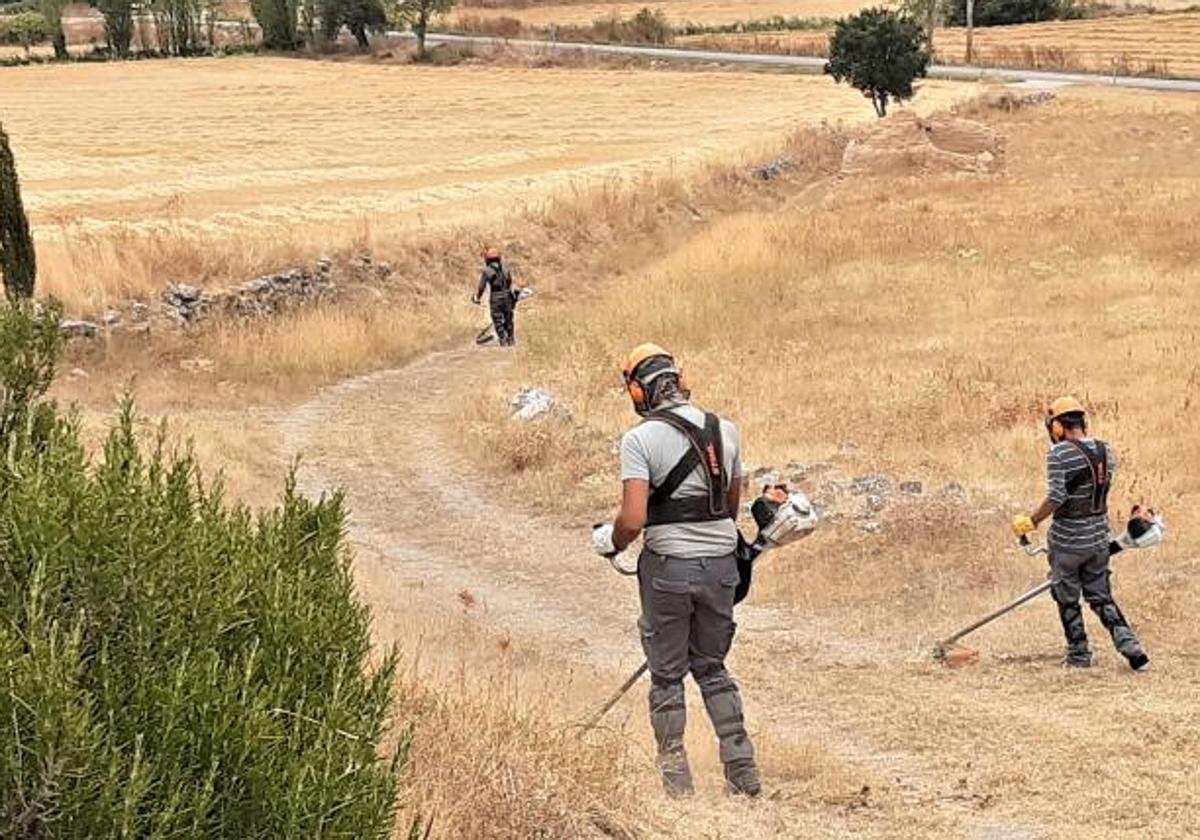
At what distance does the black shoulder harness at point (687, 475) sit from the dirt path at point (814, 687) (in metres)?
1.34

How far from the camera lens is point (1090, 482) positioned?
32.1 ft

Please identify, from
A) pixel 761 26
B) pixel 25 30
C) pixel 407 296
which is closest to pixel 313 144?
pixel 407 296

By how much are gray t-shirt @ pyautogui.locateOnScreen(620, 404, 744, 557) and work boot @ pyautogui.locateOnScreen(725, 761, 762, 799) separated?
1.06 meters

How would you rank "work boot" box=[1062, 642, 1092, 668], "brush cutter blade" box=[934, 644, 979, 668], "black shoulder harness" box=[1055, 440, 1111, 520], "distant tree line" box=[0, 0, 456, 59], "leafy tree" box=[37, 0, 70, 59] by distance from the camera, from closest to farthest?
1. "black shoulder harness" box=[1055, 440, 1111, 520]
2. "work boot" box=[1062, 642, 1092, 668]
3. "brush cutter blade" box=[934, 644, 979, 668]
4. "distant tree line" box=[0, 0, 456, 59]
5. "leafy tree" box=[37, 0, 70, 59]

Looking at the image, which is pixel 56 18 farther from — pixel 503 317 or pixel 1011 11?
pixel 503 317

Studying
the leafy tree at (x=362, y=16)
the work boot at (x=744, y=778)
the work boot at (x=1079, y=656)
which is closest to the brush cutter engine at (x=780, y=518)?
the work boot at (x=744, y=778)

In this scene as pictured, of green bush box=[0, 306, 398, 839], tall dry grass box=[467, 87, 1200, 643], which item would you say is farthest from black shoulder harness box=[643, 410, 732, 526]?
tall dry grass box=[467, 87, 1200, 643]

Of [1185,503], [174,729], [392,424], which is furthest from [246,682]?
[392,424]

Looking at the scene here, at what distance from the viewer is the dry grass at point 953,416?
349 inches

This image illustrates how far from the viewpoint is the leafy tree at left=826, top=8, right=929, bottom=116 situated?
46750 mm

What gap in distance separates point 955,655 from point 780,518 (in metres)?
3.79

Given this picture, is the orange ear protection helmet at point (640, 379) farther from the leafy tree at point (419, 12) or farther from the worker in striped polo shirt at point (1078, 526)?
the leafy tree at point (419, 12)

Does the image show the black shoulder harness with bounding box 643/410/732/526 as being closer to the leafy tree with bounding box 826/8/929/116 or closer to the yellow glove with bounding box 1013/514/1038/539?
the yellow glove with bounding box 1013/514/1038/539

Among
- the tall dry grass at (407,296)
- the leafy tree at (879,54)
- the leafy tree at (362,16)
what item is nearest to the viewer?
the tall dry grass at (407,296)
